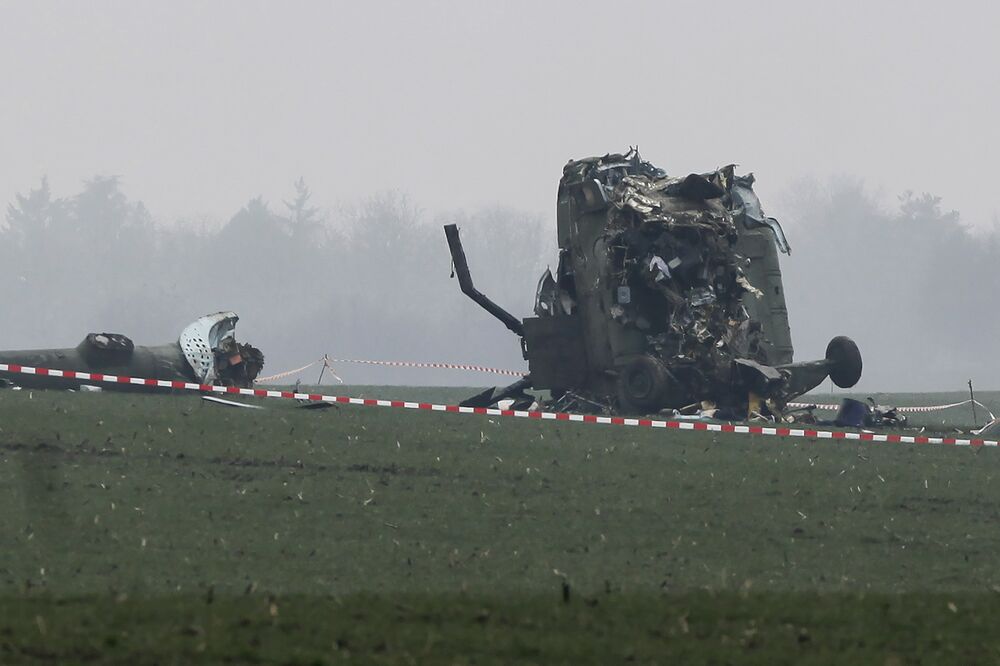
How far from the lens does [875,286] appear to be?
431ft

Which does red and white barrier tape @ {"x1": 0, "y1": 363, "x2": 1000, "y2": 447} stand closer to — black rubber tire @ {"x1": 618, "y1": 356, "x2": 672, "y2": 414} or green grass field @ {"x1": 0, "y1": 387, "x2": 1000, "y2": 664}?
green grass field @ {"x1": 0, "y1": 387, "x2": 1000, "y2": 664}

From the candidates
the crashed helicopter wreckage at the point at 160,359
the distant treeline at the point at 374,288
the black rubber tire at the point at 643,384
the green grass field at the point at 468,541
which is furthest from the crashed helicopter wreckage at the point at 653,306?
the distant treeline at the point at 374,288

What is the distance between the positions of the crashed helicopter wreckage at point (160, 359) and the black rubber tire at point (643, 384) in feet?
19.7

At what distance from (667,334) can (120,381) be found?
8.82m

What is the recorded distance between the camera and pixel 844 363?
27.4 meters

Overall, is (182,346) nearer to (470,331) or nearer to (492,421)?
(492,421)

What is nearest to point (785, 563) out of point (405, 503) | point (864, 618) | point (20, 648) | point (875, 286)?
point (864, 618)

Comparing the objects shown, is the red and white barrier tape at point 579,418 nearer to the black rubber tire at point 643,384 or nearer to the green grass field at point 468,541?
the green grass field at point 468,541

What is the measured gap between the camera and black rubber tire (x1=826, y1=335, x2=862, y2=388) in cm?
2742

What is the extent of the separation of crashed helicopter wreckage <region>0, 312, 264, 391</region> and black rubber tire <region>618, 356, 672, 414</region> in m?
6.00

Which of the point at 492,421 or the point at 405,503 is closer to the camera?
the point at 405,503

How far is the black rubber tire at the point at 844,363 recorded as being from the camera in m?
27.4

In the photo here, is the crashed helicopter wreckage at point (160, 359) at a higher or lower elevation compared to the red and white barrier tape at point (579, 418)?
higher

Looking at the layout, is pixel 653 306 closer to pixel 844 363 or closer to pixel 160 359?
pixel 844 363
